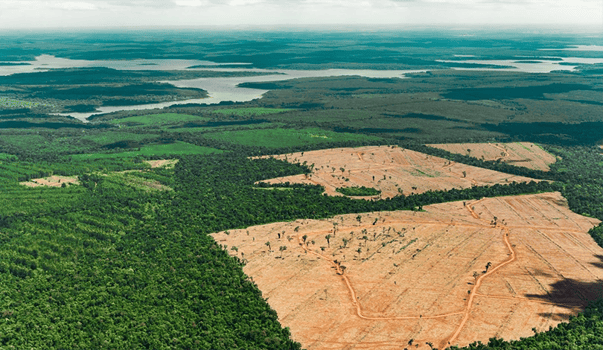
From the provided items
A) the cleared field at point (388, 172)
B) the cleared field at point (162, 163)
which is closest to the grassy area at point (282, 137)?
the cleared field at point (388, 172)

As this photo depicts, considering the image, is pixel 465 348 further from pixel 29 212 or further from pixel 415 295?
pixel 29 212

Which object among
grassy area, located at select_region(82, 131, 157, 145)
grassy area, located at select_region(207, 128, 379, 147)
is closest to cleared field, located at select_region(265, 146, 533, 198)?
grassy area, located at select_region(207, 128, 379, 147)

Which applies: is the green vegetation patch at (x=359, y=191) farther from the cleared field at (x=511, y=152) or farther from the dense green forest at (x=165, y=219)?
the cleared field at (x=511, y=152)

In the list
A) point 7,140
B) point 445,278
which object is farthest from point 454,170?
point 7,140

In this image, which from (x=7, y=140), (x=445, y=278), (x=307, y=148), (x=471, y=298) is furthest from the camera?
(x=7, y=140)

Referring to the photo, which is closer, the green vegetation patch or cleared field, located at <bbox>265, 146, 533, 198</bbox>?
the green vegetation patch

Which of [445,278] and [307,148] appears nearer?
[445,278]

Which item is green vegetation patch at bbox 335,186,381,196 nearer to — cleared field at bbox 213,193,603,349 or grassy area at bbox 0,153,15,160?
cleared field at bbox 213,193,603,349
